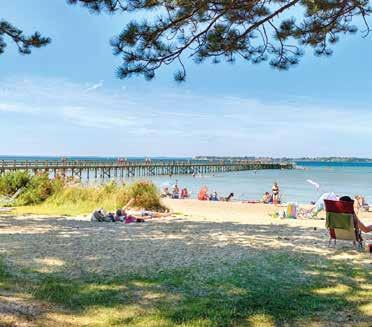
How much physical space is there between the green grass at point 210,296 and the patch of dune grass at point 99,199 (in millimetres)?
7128

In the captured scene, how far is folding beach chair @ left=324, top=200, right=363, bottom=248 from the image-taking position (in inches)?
275

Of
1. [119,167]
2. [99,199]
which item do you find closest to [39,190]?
[99,199]

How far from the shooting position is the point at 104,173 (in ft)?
174

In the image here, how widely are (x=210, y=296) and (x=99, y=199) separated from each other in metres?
9.35

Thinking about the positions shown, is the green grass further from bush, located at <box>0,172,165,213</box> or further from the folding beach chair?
bush, located at <box>0,172,165,213</box>

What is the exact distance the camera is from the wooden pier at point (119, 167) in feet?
137

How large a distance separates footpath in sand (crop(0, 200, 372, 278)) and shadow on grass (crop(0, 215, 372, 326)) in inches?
9.1

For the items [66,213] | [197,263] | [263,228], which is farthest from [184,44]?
[66,213]

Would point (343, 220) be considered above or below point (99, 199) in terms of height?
above

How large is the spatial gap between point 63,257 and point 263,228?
469cm

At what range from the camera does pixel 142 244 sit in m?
7.08

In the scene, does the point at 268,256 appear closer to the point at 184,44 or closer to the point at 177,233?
the point at 177,233

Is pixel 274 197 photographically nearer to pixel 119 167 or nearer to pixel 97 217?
pixel 97 217

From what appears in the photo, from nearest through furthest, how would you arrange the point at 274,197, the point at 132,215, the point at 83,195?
the point at 132,215, the point at 83,195, the point at 274,197
